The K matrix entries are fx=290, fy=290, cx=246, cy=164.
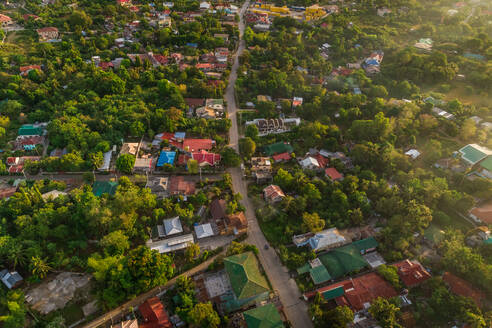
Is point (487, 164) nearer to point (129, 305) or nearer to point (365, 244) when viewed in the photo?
point (365, 244)

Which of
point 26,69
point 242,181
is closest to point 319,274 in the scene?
point 242,181

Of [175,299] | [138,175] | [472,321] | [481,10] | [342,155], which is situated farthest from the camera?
[481,10]

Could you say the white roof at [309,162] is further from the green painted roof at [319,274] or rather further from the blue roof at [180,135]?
the blue roof at [180,135]

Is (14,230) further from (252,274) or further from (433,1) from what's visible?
(433,1)

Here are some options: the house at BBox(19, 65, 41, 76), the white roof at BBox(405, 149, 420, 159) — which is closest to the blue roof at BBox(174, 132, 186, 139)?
the white roof at BBox(405, 149, 420, 159)

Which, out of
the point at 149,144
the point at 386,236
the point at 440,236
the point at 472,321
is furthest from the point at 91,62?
the point at 472,321

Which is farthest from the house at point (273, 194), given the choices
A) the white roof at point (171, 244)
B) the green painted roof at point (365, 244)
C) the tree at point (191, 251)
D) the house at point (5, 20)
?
the house at point (5, 20)

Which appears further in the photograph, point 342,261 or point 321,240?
point 321,240
